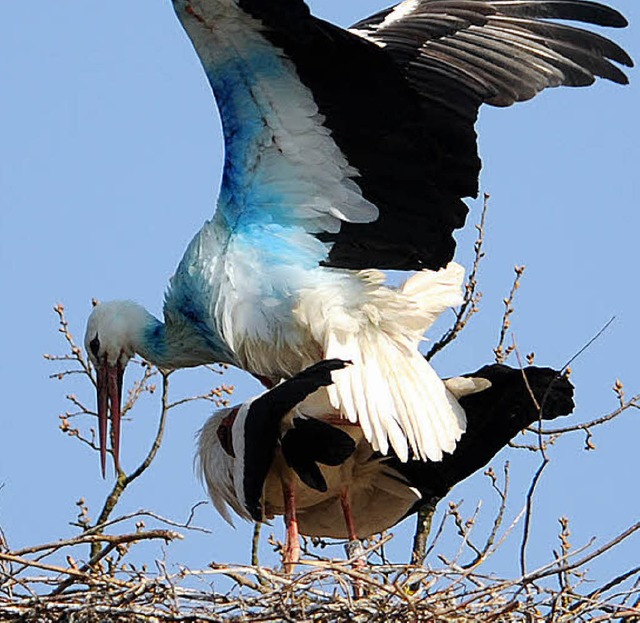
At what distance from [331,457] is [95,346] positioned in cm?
190

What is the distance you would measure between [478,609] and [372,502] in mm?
1819

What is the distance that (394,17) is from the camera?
10258 mm

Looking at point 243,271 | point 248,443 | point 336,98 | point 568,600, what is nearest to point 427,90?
point 336,98

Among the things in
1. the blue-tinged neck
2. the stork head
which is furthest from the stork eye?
the blue-tinged neck

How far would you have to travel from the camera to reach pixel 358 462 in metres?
10.0

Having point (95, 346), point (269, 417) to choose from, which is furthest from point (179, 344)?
point (269, 417)

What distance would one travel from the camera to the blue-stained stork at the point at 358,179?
9.38 m

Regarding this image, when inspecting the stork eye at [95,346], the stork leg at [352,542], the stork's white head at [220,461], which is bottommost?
the stork leg at [352,542]

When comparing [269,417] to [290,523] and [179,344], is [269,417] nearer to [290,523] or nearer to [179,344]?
[290,523]

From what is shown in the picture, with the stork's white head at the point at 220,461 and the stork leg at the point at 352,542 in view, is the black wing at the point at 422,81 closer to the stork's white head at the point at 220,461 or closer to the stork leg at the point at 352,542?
the stork's white head at the point at 220,461

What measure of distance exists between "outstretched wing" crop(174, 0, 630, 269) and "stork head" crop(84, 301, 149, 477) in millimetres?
1001

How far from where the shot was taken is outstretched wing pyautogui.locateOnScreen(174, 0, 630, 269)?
9312 mm

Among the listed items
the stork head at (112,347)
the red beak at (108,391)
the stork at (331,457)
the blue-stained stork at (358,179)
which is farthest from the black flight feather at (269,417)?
the red beak at (108,391)

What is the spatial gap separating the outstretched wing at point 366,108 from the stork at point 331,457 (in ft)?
2.20
